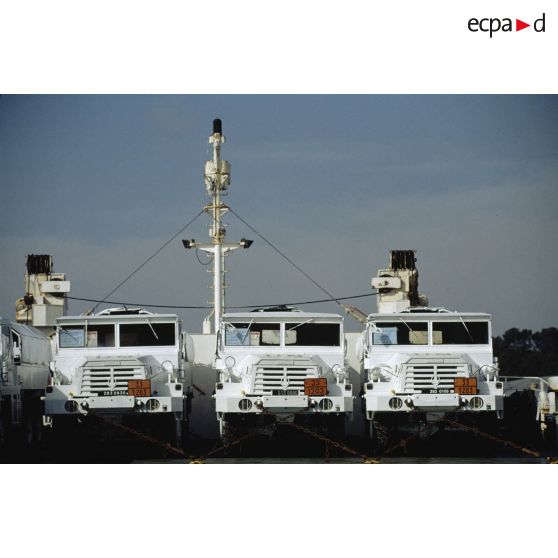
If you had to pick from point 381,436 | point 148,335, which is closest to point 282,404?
point 381,436

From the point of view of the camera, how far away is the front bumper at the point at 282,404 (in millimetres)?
22688

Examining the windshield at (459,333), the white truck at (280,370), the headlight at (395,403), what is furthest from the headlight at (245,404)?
the windshield at (459,333)

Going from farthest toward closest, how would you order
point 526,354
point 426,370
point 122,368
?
point 526,354 → point 122,368 → point 426,370

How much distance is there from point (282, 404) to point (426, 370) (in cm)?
301

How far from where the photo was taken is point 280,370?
23.2 meters

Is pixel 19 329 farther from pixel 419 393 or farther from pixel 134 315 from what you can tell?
pixel 419 393

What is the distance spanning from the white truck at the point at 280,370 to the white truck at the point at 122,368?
1058 millimetres

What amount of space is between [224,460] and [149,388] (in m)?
2.04

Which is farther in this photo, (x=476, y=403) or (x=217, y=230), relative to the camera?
(x=217, y=230)

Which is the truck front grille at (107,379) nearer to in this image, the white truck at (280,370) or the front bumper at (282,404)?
the white truck at (280,370)

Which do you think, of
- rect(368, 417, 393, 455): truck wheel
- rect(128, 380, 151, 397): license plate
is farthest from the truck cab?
rect(128, 380, 151, 397): license plate

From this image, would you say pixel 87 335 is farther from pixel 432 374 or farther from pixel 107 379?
pixel 432 374

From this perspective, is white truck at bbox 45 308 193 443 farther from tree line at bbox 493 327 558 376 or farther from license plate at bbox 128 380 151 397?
tree line at bbox 493 327 558 376

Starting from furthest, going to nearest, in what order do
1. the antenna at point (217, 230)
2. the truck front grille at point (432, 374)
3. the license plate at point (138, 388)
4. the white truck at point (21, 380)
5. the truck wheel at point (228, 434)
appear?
1. the antenna at point (217, 230)
2. the white truck at point (21, 380)
3. the truck wheel at point (228, 434)
4. the truck front grille at point (432, 374)
5. the license plate at point (138, 388)
